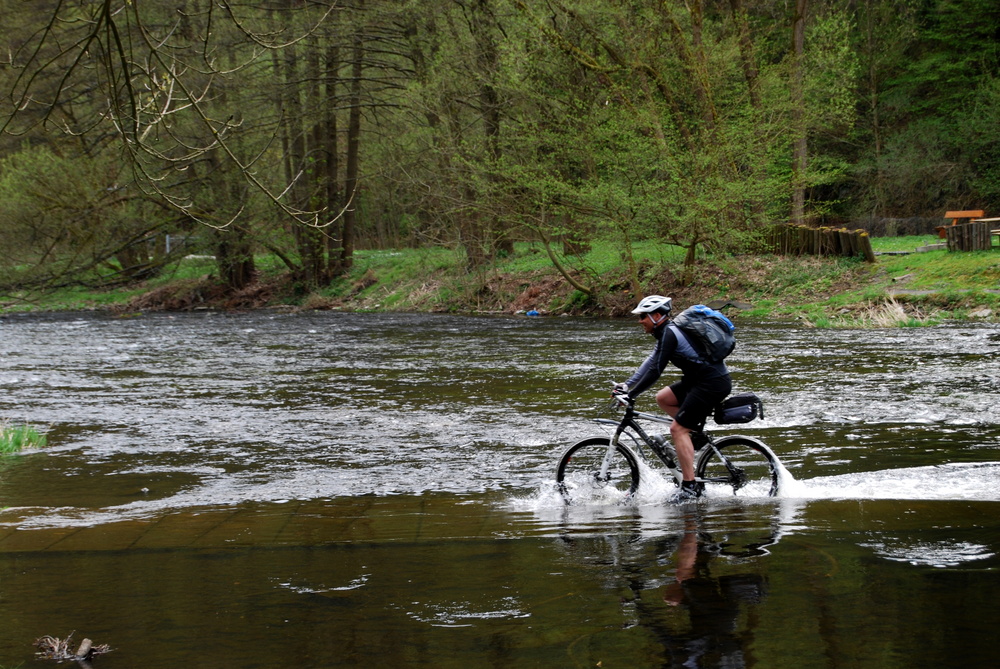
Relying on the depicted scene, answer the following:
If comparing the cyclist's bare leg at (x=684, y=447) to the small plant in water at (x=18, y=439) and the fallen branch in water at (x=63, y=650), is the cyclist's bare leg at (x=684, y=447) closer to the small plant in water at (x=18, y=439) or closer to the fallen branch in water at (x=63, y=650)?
the fallen branch in water at (x=63, y=650)

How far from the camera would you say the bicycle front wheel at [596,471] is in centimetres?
840

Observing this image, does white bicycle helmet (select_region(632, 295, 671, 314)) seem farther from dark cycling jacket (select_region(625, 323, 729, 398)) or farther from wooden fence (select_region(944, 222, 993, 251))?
wooden fence (select_region(944, 222, 993, 251))

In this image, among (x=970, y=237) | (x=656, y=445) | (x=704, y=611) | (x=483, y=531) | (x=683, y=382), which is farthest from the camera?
(x=970, y=237)

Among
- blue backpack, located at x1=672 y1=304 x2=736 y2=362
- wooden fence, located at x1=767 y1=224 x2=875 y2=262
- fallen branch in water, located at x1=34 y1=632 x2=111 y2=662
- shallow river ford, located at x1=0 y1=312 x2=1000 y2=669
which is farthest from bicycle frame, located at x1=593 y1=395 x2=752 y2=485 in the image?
wooden fence, located at x1=767 y1=224 x2=875 y2=262

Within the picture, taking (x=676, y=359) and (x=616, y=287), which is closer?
(x=676, y=359)

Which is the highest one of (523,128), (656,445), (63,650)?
(523,128)

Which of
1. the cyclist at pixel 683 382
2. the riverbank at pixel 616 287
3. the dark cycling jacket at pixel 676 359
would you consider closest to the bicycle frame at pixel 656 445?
the cyclist at pixel 683 382

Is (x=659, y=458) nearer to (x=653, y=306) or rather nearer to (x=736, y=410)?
(x=736, y=410)

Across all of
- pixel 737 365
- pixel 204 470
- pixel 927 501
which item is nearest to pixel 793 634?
pixel 927 501

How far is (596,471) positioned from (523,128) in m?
21.2


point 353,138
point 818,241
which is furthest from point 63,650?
point 353,138

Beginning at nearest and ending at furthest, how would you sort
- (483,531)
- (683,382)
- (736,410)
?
(483,531) < (736,410) < (683,382)

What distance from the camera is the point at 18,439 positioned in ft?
39.2

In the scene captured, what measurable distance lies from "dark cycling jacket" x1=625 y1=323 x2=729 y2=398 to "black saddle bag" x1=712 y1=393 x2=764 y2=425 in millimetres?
283
